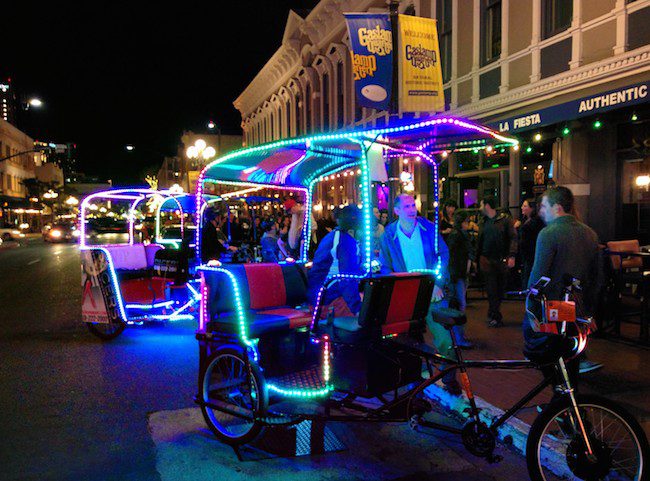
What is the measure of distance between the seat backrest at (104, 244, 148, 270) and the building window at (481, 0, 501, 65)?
9786mm

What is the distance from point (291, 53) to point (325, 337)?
28915 mm

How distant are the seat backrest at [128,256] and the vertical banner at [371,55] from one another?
4.47 m

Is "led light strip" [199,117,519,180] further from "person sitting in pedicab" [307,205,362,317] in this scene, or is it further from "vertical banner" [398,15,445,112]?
"vertical banner" [398,15,445,112]

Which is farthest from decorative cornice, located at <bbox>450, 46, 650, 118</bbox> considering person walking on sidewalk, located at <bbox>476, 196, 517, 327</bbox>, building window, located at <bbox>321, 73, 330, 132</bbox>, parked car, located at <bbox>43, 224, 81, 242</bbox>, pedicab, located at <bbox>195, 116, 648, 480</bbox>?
parked car, located at <bbox>43, 224, 81, 242</bbox>

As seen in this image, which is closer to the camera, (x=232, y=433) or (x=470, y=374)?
(x=232, y=433)

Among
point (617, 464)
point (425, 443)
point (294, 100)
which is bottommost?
point (425, 443)

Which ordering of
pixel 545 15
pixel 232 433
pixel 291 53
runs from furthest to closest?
1. pixel 291 53
2. pixel 545 15
3. pixel 232 433

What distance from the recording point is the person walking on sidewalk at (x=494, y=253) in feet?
29.0

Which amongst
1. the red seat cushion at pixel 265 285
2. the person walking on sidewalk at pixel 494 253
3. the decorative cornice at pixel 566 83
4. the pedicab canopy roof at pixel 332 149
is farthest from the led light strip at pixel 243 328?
the decorative cornice at pixel 566 83

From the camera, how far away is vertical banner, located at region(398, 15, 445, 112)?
9.72 meters

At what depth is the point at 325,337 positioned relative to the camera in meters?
4.68

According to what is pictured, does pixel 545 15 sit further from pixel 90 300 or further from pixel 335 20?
pixel 335 20

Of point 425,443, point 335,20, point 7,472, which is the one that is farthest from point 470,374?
point 335,20

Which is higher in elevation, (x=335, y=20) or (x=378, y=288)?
(x=335, y=20)
